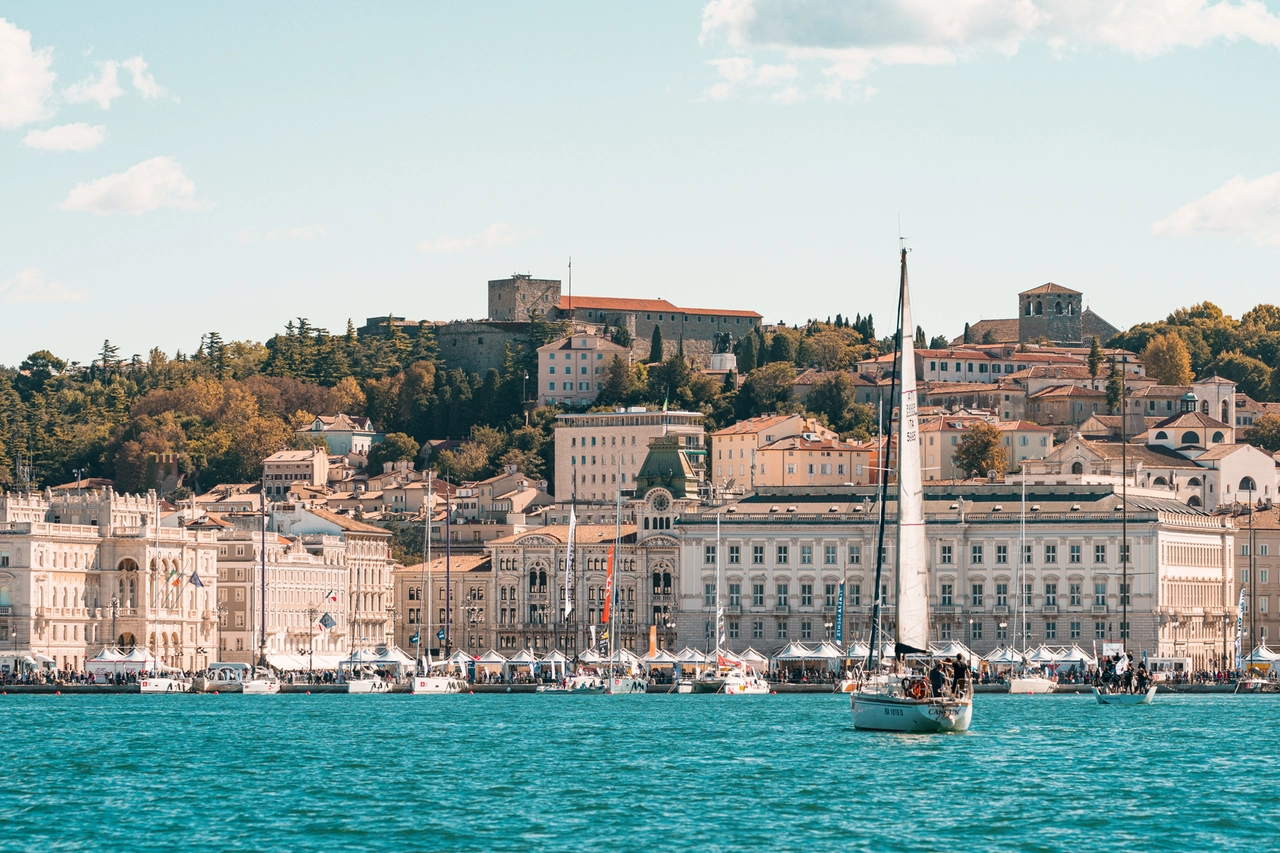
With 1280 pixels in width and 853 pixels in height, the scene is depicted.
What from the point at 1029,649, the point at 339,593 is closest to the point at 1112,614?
the point at 1029,649

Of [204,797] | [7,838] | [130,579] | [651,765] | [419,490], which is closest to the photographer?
[7,838]

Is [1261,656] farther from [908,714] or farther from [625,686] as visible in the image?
[908,714]

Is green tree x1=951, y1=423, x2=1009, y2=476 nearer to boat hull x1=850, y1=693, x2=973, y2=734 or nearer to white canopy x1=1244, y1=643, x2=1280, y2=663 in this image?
white canopy x1=1244, y1=643, x2=1280, y2=663

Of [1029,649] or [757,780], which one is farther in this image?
[1029,649]

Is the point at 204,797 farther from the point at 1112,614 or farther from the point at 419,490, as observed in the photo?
the point at 419,490

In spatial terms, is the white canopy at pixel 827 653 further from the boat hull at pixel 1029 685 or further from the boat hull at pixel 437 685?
the boat hull at pixel 437 685

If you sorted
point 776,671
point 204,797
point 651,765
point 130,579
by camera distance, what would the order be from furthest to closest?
point 130,579 → point 776,671 → point 651,765 → point 204,797

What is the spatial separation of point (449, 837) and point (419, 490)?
142372 mm

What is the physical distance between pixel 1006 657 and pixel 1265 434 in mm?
73289

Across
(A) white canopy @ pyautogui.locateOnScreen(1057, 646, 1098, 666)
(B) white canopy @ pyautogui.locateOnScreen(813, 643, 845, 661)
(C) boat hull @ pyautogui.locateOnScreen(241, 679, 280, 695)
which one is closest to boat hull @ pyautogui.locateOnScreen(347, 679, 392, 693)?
(C) boat hull @ pyautogui.locateOnScreen(241, 679, 280, 695)

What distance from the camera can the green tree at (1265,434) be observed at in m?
194

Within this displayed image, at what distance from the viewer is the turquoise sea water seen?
5459 cm

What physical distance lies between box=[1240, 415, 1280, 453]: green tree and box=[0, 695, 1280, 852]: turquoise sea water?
96.9 meters

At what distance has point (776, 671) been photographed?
133375 millimetres
